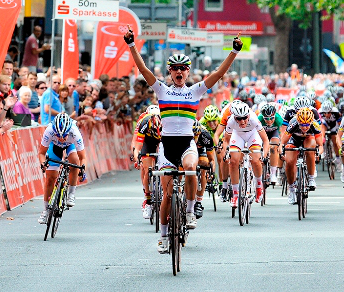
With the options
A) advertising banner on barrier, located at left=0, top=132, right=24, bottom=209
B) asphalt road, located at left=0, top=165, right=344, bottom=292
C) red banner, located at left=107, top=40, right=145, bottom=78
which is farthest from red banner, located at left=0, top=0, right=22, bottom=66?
red banner, located at left=107, top=40, right=145, bottom=78

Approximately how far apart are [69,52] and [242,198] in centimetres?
804

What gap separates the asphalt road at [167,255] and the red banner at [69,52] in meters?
4.44

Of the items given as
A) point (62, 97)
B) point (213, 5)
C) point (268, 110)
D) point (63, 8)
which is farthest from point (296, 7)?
point (268, 110)

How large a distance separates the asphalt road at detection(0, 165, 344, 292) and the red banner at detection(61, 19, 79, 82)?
14.6 ft

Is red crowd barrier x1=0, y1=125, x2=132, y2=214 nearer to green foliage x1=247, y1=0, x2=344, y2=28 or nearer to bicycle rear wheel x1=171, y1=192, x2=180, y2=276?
bicycle rear wheel x1=171, y1=192, x2=180, y2=276

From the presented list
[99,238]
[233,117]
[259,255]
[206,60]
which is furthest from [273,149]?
[206,60]

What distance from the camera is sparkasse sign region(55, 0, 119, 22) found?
2172 cm

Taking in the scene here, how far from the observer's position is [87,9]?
2202 centimetres

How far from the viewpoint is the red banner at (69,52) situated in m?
23.0

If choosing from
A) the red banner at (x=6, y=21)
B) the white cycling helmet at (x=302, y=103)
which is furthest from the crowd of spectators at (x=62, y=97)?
the white cycling helmet at (x=302, y=103)

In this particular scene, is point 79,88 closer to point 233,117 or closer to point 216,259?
point 233,117

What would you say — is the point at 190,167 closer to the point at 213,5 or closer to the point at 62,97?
the point at 62,97

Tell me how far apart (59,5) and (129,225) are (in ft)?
22.7

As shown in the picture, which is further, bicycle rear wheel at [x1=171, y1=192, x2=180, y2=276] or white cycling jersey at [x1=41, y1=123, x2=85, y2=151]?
white cycling jersey at [x1=41, y1=123, x2=85, y2=151]
